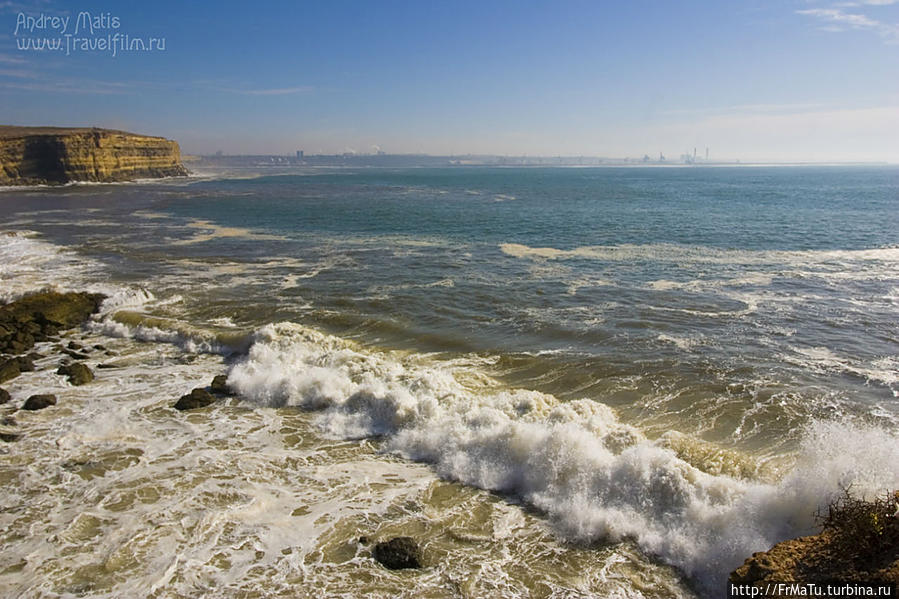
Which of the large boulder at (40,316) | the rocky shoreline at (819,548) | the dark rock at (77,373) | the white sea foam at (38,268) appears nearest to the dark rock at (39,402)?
the rocky shoreline at (819,548)

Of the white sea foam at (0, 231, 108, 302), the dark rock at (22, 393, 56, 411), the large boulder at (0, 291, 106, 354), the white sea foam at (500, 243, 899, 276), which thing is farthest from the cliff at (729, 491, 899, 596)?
the white sea foam at (0, 231, 108, 302)

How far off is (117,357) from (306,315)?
723cm

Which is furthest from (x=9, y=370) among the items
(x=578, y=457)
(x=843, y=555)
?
(x=843, y=555)

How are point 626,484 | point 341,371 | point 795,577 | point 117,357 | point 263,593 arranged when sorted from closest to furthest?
point 795,577, point 263,593, point 626,484, point 341,371, point 117,357

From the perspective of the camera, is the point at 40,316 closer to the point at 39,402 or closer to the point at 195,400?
the point at 39,402

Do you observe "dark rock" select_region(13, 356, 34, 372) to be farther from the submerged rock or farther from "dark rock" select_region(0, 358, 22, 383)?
the submerged rock

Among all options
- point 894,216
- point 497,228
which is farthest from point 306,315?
point 894,216

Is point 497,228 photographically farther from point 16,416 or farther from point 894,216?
point 894,216

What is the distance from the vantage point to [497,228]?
49375mm

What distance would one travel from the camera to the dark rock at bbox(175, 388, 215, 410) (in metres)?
14.9

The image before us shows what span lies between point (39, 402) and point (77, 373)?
6.65 feet

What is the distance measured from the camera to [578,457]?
1162 cm

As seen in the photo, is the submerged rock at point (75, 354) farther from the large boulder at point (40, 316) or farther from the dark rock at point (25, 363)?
the large boulder at point (40, 316)

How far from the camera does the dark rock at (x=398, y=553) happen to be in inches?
354
